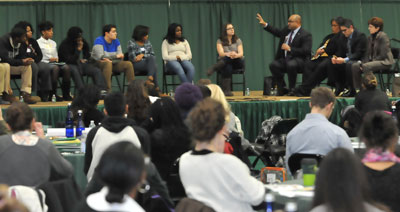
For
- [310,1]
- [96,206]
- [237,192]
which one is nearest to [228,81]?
[310,1]

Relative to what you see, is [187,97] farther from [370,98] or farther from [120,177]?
[370,98]

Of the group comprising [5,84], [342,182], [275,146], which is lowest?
[275,146]

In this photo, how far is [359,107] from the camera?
25.5 ft

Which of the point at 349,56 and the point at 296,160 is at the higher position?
the point at 349,56

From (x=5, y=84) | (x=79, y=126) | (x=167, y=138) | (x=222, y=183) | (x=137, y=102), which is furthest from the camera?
(x=5, y=84)

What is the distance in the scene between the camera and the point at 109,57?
9984mm

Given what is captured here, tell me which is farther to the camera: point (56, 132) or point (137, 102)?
point (56, 132)

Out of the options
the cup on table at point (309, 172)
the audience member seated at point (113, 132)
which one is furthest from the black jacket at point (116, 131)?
the cup on table at point (309, 172)

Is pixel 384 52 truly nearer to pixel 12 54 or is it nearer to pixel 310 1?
pixel 310 1

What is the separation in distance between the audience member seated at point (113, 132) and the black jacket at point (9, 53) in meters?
4.80

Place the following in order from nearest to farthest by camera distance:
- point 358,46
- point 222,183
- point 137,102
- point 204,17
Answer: point 222,183
point 137,102
point 358,46
point 204,17

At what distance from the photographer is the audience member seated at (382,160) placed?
3.28 m

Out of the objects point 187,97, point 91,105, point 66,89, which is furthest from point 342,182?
point 66,89

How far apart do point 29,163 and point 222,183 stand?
1245mm
